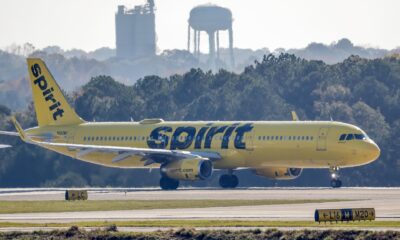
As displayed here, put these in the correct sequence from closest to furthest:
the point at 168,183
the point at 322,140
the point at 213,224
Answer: the point at 213,224 < the point at 322,140 < the point at 168,183

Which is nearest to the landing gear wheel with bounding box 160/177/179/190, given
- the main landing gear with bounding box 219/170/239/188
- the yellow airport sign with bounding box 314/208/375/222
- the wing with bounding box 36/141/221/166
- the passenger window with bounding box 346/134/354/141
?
the wing with bounding box 36/141/221/166

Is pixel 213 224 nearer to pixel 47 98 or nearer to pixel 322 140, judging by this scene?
pixel 322 140

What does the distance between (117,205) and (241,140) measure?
19.6 meters

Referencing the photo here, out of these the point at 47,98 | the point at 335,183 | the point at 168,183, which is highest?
the point at 47,98

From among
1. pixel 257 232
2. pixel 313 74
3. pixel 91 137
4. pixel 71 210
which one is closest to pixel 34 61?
pixel 91 137

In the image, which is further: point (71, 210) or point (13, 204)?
point (13, 204)

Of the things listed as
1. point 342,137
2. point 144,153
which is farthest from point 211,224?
point 144,153

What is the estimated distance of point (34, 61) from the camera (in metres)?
88.4

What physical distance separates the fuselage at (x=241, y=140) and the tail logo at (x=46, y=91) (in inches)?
41.7

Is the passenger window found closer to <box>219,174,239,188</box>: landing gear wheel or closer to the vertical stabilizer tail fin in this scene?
<box>219,174,239,188</box>: landing gear wheel

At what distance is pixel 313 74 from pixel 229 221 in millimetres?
74675

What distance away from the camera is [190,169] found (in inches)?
3034

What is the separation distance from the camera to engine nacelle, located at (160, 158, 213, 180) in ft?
253

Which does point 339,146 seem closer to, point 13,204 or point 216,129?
point 216,129
